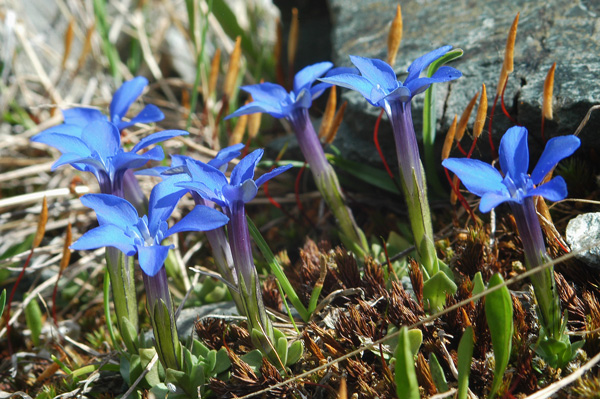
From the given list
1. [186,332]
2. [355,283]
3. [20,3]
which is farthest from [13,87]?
[355,283]

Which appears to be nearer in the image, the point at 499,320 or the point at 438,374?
the point at 499,320

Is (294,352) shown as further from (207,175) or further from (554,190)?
(554,190)

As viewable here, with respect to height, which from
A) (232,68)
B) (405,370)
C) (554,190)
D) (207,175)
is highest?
(232,68)

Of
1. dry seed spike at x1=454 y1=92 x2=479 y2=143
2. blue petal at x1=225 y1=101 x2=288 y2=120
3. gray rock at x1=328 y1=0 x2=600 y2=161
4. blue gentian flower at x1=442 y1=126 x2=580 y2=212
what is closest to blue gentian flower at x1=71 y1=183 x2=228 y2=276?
blue petal at x1=225 y1=101 x2=288 y2=120

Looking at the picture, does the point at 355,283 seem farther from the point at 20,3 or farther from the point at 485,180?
the point at 20,3

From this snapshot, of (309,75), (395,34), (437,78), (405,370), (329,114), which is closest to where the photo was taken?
(405,370)

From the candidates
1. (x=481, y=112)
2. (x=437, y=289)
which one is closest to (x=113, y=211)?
(x=437, y=289)

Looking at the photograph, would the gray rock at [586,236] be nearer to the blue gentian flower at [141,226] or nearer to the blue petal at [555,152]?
the blue petal at [555,152]
